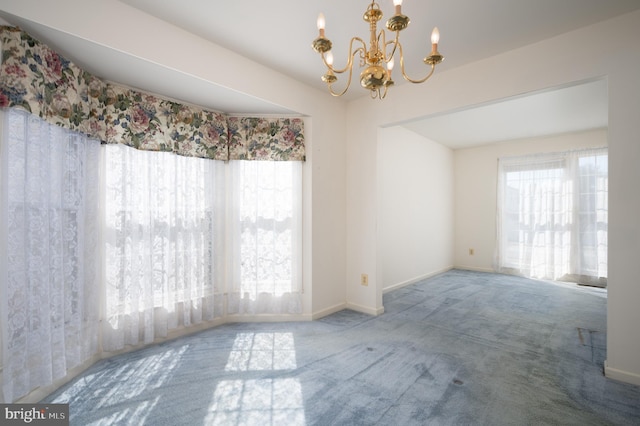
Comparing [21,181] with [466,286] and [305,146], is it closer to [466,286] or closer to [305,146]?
[305,146]

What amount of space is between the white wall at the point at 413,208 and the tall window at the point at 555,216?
1.04 m

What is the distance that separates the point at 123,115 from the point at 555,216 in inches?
257

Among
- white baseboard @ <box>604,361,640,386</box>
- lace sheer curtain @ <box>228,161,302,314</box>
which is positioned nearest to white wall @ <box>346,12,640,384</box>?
white baseboard @ <box>604,361,640,386</box>

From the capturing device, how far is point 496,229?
564 centimetres

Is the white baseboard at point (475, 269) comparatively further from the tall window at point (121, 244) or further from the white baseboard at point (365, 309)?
the tall window at point (121, 244)

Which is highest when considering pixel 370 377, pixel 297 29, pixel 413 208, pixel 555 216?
pixel 297 29

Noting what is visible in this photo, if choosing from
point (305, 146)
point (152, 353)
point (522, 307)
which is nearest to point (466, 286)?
point (522, 307)

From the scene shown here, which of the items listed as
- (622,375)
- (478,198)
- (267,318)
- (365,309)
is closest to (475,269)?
(478,198)

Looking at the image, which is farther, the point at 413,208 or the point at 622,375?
the point at 413,208

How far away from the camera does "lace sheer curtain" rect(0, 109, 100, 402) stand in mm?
1632

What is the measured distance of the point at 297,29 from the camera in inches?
86.0

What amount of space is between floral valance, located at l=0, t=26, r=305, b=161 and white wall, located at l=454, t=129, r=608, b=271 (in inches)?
177

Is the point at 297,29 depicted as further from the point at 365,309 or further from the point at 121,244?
the point at 365,309

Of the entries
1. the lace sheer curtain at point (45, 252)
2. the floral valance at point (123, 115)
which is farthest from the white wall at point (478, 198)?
the lace sheer curtain at point (45, 252)
